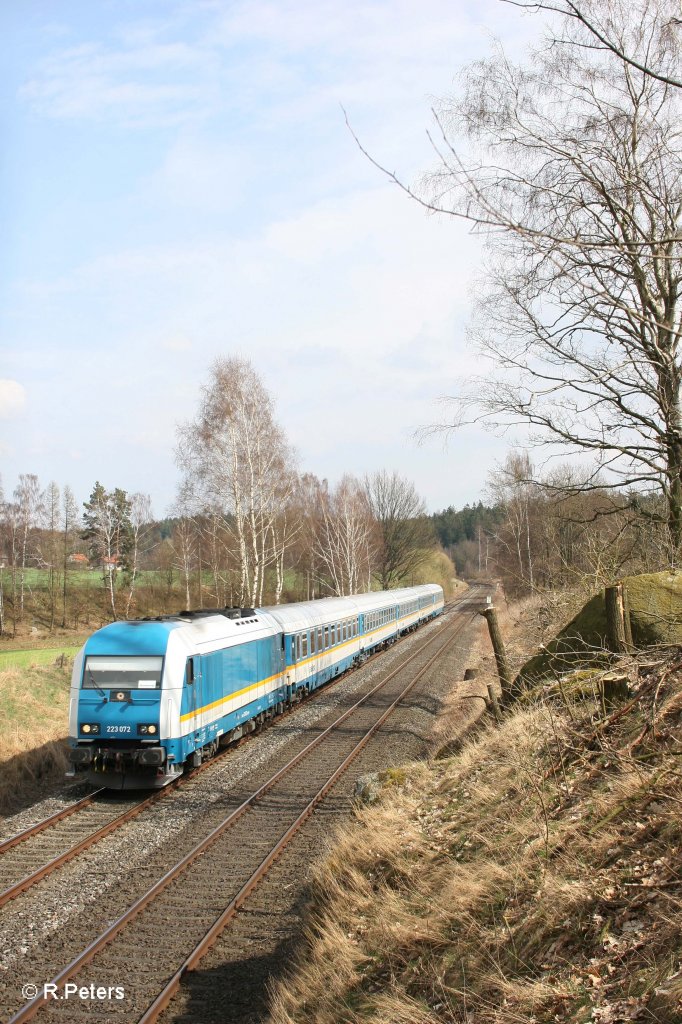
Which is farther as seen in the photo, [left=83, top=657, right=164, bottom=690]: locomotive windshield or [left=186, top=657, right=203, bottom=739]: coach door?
[left=186, top=657, right=203, bottom=739]: coach door

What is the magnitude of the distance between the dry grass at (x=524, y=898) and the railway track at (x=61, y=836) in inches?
124

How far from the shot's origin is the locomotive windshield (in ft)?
38.0

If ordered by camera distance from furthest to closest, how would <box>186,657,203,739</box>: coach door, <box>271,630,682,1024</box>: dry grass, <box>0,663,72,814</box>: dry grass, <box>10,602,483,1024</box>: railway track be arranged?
<box>0,663,72,814</box>: dry grass
<box>186,657,203,739</box>: coach door
<box>10,602,483,1024</box>: railway track
<box>271,630,682,1024</box>: dry grass

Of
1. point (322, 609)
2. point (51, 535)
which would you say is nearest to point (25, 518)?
point (51, 535)

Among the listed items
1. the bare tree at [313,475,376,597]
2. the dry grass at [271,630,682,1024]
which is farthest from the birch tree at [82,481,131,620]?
the dry grass at [271,630,682,1024]

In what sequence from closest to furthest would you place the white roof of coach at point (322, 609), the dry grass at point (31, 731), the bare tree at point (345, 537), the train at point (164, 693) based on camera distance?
1. the train at point (164, 693)
2. the dry grass at point (31, 731)
3. the white roof of coach at point (322, 609)
4. the bare tree at point (345, 537)

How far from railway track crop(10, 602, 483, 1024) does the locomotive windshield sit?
221 centimetres

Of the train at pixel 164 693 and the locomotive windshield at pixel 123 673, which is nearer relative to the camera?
the train at pixel 164 693

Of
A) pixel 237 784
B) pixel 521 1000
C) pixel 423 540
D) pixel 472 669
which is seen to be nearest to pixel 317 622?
pixel 472 669

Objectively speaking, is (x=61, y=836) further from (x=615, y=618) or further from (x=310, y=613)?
(x=310, y=613)

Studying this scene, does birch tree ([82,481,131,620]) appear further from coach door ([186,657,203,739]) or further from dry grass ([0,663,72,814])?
coach door ([186,657,203,739])

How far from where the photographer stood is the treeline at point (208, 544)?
88.8 feet

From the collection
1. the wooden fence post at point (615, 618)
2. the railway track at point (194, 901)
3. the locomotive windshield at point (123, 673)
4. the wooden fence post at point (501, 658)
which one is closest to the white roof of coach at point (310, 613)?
the railway track at point (194, 901)

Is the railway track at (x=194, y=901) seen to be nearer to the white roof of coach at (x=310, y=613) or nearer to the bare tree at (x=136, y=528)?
the white roof of coach at (x=310, y=613)
